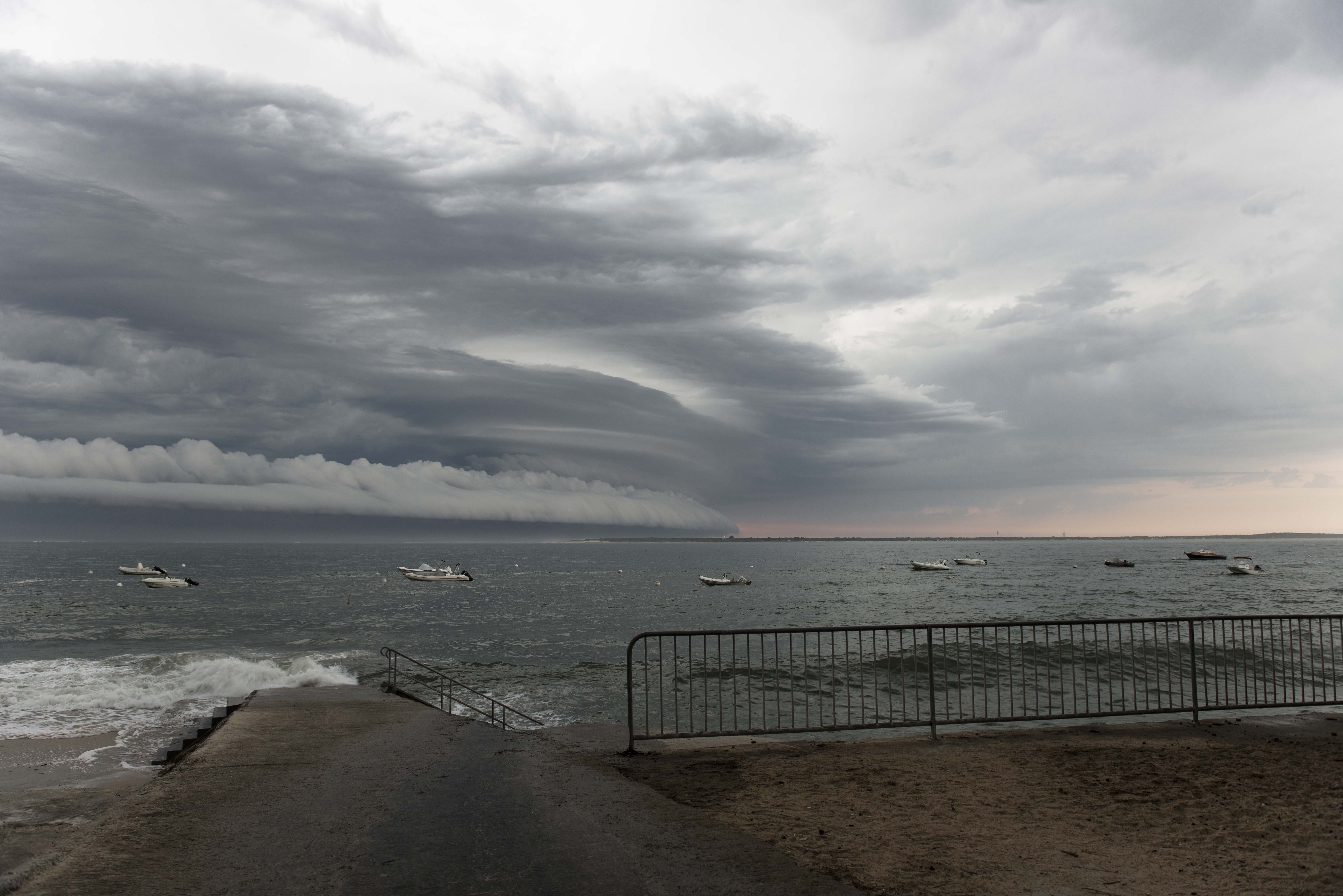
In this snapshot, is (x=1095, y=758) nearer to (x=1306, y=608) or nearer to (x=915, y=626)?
(x=915, y=626)

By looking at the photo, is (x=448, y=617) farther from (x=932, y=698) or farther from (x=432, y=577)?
(x=932, y=698)

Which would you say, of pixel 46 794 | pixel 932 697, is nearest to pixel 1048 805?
pixel 932 697

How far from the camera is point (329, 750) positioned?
9102 millimetres

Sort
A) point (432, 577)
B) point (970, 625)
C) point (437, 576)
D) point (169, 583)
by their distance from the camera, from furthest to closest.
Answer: point (437, 576)
point (432, 577)
point (169, 583)
point (970, 625)

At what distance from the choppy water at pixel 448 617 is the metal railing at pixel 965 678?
3.77 m

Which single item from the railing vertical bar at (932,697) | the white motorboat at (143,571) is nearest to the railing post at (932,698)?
the railing vertical bar at (932,697)

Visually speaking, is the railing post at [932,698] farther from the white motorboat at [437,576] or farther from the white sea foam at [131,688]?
the white motorboat at [437,576]

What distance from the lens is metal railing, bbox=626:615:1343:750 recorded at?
886 centimetres

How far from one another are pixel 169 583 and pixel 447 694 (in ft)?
268

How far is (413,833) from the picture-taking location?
5.97m

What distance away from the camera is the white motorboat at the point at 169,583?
8650 cm

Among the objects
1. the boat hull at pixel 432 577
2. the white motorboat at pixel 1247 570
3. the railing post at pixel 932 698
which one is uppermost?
the railing post at pixel 932 698

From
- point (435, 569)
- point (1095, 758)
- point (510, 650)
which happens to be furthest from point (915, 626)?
point (435, 569)

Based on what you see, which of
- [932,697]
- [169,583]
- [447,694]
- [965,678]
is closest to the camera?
[932,697]
